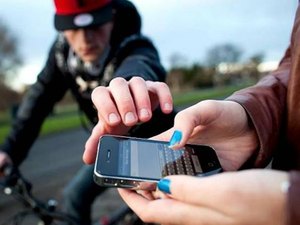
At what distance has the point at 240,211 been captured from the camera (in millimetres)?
749

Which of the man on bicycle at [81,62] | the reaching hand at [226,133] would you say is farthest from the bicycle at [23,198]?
the reaching hand at [226,133]

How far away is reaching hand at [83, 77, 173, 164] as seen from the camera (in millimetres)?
1203

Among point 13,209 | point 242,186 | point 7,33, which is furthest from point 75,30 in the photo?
point 7,33

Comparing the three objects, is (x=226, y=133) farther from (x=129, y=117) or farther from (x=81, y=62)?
(x=81, y=62)

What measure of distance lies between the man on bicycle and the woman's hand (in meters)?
1.34

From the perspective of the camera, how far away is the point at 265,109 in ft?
4.28

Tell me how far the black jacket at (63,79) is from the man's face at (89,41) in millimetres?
53

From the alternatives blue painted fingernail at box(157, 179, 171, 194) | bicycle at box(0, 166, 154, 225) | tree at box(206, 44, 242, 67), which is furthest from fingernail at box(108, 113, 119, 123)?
tree at box(206, 44, 242, 67)

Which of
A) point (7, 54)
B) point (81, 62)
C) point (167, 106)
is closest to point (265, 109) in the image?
point (167, 106)

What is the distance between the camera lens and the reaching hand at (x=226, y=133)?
1.21 metres

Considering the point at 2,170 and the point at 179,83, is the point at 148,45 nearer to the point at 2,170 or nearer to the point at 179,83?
the point at 2,170

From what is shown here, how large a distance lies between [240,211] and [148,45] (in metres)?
1.63

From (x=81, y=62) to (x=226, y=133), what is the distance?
51.6 inches

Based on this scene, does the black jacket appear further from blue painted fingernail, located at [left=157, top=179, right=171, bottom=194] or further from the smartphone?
blue painted fingernail, located at [left=157, top=179, right=171, bottom=194]
